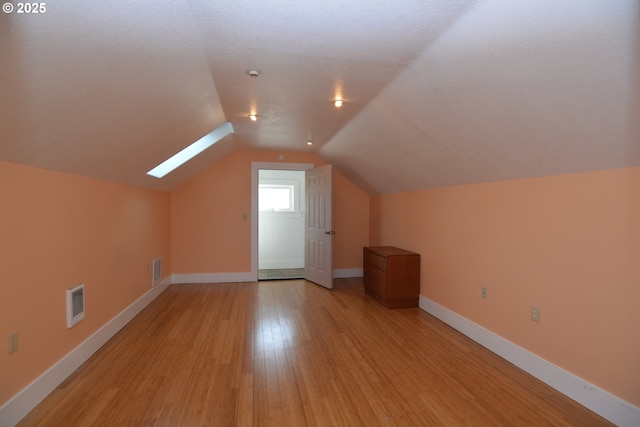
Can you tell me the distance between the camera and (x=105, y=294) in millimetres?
3154

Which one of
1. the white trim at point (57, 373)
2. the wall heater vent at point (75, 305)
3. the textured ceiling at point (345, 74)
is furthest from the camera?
the wall heater vent at point (75, 305)

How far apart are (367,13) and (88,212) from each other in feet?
8.81

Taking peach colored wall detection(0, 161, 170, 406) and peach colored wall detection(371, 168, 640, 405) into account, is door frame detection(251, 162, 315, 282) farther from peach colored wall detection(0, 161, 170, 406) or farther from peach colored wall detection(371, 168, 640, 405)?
peach colored wall detection(371, 168, 640, 405)

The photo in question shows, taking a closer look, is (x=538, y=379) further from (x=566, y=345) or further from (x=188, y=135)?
(x=188, y=135)

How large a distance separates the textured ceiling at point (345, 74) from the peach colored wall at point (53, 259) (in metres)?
0.19

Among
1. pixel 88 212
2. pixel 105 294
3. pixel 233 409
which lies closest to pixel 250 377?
pixel 233 409

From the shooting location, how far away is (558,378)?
2.32 metres

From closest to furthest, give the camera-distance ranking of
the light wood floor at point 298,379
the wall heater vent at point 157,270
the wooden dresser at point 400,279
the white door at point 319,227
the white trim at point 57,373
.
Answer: the white trim at point 57,373 < the light wood floor at point 298,379 < the wooden dresser at point 400,279 < the wall heater vent at point 157,270 < the white door at point 319,227

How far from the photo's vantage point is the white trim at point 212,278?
5477mm

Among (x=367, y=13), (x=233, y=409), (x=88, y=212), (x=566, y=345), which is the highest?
(x=367, y=13)

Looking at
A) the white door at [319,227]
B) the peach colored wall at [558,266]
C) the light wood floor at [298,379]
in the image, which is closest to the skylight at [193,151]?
the white door at [319,227]

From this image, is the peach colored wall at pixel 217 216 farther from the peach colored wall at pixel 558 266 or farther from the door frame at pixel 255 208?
the peach colored wall at pixel 558 266

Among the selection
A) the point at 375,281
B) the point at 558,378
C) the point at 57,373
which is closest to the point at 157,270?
the point at 57,373

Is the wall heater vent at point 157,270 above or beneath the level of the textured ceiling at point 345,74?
beneath
